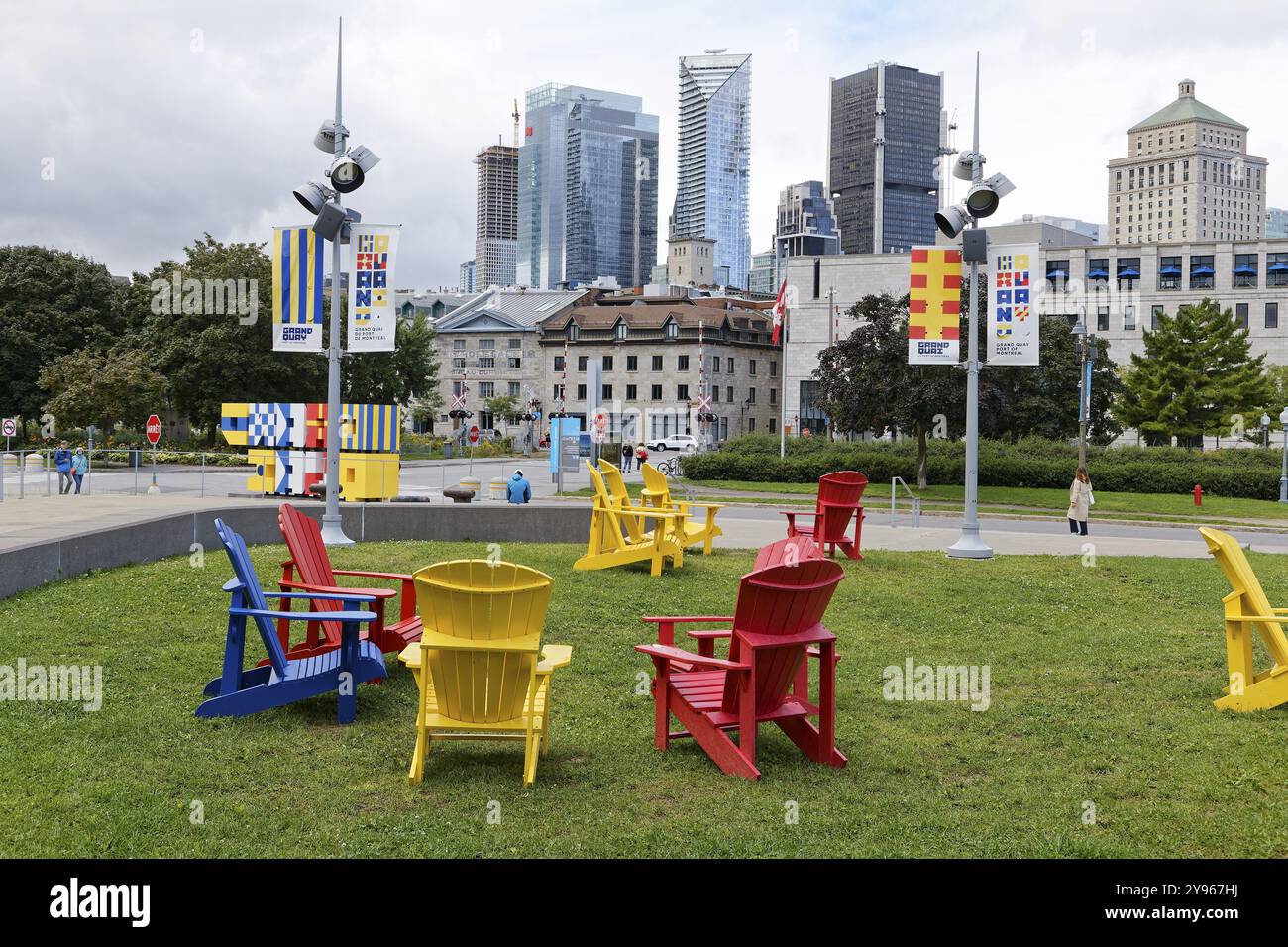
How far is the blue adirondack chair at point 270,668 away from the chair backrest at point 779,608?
226 cm

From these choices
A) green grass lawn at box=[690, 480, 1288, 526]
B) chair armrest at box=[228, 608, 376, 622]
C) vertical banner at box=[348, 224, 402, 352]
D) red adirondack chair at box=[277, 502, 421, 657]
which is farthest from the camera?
green grass lawn at box=[690, 480, 1288, 526]

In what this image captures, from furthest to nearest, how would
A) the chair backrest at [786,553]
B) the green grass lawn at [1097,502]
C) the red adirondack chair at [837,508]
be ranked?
1. the green grass lawn at [1097,502]
2. the red adirondack chair at [837,508]
3. the chair backrest at [786,553]

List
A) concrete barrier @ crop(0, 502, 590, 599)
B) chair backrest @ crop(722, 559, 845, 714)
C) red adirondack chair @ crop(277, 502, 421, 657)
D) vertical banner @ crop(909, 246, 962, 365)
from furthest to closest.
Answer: vertical banner @ crop(909, 246, 962, 365) < concrete barrier @ crop(0, 502, 590, 599) < red adirondack chair @ crop(277, 502, 421, 657) < chair backrest @ crop(722, 559, 845, 714)

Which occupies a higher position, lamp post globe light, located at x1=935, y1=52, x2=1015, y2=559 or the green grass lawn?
lamp post globe light, located at x1=935, y1=52, x2=1015, y2=559

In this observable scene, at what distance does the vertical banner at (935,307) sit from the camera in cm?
1720

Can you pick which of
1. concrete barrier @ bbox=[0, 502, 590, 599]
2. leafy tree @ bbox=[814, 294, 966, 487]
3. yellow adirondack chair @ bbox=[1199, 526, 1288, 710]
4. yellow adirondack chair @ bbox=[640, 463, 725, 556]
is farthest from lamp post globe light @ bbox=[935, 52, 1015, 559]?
leafy tree @ bbox=[814, 294, 966, 487]

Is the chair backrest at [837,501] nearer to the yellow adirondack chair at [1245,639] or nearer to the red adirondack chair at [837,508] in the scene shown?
the red adirondack chair at [837,508]

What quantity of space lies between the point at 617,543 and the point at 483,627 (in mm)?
8087

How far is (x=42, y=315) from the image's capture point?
65.8 m

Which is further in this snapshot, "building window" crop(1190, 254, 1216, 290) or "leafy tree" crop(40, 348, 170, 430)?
"building window" crop(1190, 254, 1216, 290)

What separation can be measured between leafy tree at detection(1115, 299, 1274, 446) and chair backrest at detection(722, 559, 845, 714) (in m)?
59.9

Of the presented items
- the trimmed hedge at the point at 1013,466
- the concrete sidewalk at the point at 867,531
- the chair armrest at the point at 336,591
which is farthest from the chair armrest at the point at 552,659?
the trimmed hedge at the point at 1013,466

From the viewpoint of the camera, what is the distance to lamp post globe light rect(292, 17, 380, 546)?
51.6 feet

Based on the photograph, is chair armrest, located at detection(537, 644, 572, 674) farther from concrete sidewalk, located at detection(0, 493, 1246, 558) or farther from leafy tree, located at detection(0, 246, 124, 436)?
leafy tree, located at detection(0, 246, 124, 436)
